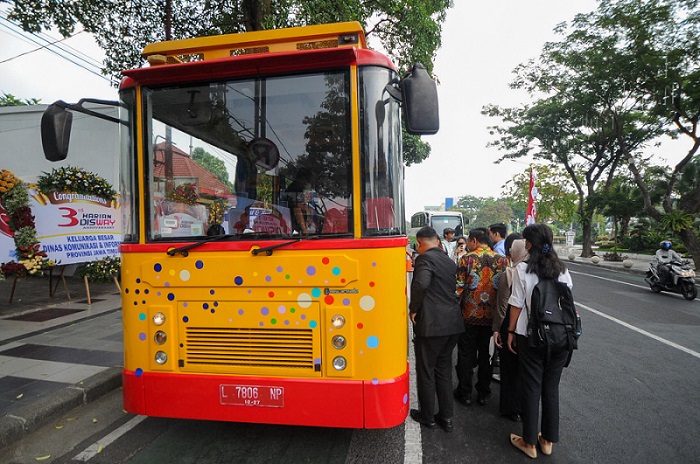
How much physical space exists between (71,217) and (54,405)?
4.99 metres

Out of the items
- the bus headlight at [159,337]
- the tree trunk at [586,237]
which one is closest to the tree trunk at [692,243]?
the tree trunk at [586,237]

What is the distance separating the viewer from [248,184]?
9.66ft

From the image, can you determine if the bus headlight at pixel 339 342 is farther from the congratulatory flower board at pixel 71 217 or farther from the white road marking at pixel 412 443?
the congratulatory flower board at pixel 71 217

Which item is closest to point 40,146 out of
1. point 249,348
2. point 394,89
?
point 249,348

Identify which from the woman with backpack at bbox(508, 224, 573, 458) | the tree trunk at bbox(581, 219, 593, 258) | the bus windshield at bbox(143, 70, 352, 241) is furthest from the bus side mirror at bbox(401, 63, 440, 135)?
the tree trunk at bbox(581, 219, 593, 258)

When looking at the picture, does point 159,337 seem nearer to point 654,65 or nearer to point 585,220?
point 654,65

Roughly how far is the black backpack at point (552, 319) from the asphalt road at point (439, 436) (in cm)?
93

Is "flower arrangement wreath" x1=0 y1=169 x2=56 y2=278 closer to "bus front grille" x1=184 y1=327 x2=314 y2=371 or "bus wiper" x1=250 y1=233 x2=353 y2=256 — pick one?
"bus front grille" x1=184 y1=327 x2=314 y2=371

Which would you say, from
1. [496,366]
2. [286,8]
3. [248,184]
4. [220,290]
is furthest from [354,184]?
[286,8]

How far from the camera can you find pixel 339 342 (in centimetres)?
270

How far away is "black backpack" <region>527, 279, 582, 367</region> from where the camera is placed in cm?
279

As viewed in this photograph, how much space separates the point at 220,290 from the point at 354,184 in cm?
121

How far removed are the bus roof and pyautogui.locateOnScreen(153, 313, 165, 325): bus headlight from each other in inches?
74.0

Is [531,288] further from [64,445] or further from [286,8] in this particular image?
[286,8]
